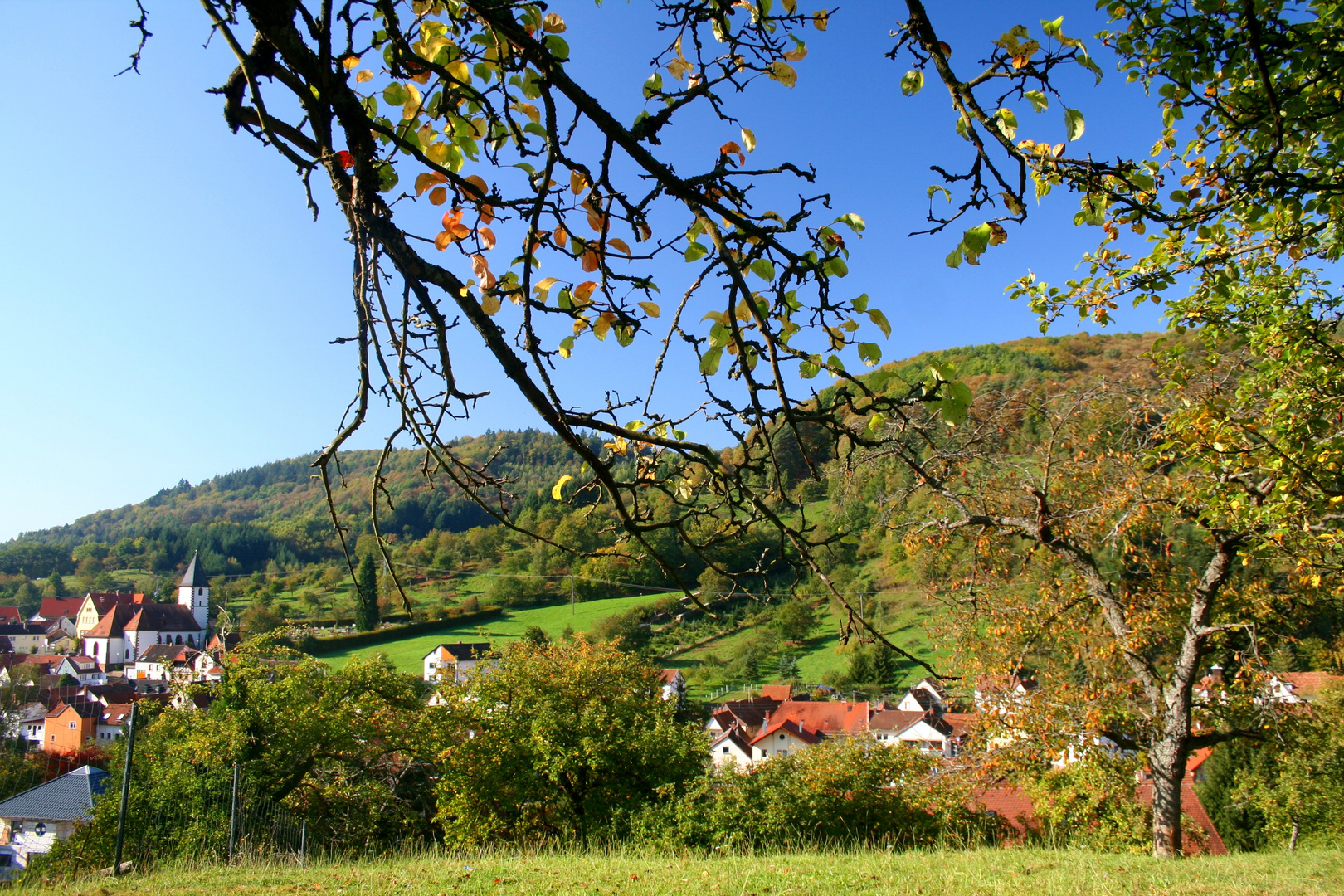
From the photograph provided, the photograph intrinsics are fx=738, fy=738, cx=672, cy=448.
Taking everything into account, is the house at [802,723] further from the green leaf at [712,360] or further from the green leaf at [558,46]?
the green leaf at [558,46]

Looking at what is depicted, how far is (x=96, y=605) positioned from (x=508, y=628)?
136 ft

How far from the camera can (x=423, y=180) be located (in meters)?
1.29

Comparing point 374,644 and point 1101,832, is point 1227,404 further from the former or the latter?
point 374,644

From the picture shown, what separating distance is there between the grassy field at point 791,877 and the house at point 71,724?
34.0 m

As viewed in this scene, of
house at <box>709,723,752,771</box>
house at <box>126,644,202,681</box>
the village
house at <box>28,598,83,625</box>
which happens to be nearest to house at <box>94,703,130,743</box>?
the village

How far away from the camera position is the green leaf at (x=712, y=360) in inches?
49.9

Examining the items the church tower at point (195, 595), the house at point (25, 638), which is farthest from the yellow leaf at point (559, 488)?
the house at point (25, 638)

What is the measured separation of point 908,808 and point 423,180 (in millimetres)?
13176

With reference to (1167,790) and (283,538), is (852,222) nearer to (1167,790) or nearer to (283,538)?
(1167,790)

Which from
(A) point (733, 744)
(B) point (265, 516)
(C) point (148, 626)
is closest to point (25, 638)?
(C) point (148, 626)

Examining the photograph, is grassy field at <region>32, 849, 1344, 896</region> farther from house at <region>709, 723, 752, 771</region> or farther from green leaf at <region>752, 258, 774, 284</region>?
house at <region>709, 723, 752, 771</region>

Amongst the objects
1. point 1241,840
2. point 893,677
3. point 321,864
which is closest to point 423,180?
point 321,864

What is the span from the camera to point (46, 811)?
14.4m

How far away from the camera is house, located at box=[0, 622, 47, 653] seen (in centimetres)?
5975
